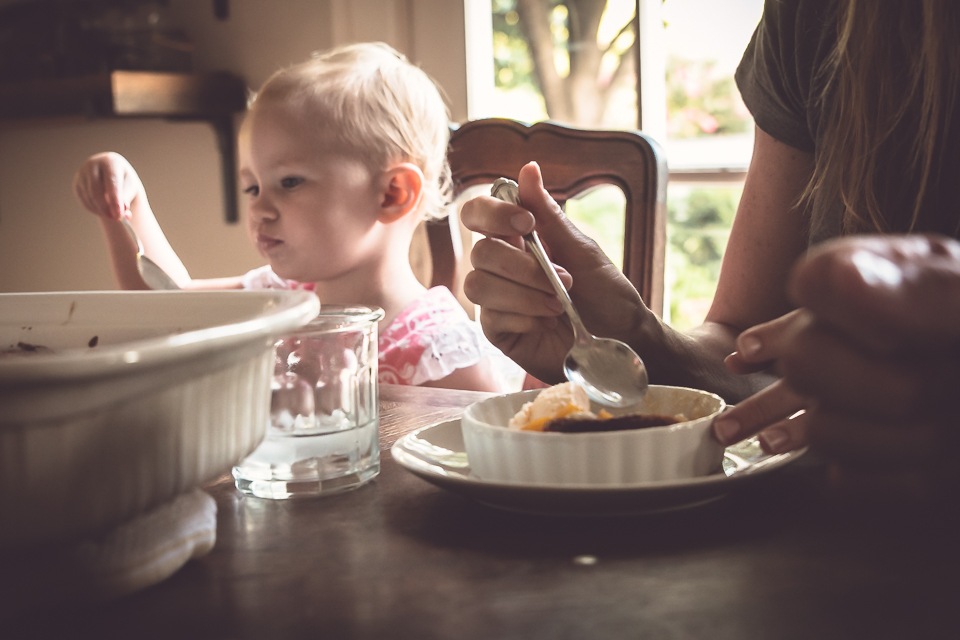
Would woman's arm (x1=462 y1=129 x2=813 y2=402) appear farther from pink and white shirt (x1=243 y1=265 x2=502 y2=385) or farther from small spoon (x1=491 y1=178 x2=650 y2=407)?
pink and white shirt (x1=243 y1=265 x2=502 y2=385)

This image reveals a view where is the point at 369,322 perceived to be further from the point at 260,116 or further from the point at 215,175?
the point at 215,175

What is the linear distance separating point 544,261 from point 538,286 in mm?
→ 51

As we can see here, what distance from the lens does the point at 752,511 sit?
1.33 feet

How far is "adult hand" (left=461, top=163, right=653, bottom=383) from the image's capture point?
677 mm

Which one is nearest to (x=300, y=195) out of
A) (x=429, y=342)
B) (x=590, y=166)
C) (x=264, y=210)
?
(x=264, y=210)

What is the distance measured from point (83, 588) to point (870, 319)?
0.99ft

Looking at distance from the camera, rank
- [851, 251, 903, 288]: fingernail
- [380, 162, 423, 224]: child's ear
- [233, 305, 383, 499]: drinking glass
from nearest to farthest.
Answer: [851, 251, 903, 288]: fingernail
[233, 305, 383, 499]: drinking glass
[380, 162, 423, 224]: child's ear

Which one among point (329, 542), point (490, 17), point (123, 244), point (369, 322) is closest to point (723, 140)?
point (490, 17)

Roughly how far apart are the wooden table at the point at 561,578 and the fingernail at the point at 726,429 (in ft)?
0.10

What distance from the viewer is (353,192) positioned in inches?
52.5

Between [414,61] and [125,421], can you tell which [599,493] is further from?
[414,61]

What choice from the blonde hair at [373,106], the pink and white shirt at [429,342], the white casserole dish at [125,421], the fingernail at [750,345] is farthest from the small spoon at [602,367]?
the blonde hair at [373,106]

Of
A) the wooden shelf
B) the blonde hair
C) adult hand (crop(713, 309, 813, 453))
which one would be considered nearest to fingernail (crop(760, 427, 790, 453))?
adult hand (crop(713, 309, 813, 453))

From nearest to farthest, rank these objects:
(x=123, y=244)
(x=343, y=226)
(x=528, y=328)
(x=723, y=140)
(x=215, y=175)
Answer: (x=528, y=328) < (x=343, y=226) < (x=123, y=244) < (x=723, y=140) < (x=215, y=175)
